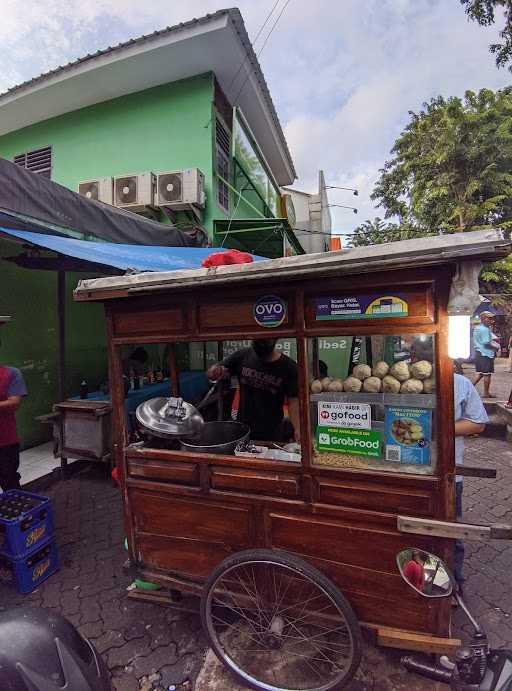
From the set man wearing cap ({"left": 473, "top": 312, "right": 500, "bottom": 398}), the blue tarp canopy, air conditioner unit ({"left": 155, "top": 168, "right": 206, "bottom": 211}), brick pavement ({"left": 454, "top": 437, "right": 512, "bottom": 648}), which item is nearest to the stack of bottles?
the blue tarp canopy

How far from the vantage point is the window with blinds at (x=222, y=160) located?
329 inches

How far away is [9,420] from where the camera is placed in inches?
133

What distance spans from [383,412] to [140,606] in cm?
241

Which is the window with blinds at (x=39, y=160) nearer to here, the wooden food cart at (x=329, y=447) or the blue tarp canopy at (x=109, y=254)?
the blue tarp canopy at (x=109, y=254)

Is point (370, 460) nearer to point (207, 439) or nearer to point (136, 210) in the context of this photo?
point (207, 439)

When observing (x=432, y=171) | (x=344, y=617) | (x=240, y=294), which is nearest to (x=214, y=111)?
(x=240, y=294)

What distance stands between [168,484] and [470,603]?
2461mm

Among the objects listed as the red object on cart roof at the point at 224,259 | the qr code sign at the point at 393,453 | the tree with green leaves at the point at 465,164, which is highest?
the tree with green leaves at the point at 465,164

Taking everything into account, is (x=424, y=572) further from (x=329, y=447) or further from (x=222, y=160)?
(x=222, y=160)

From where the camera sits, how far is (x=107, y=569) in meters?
3.07

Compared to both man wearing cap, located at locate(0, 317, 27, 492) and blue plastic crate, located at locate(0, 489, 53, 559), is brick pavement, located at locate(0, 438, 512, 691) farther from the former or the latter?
man wearing cap, located at locate(0, 317, 27, 492)

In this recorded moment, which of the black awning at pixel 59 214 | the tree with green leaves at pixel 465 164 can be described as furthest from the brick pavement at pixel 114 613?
the tree with green leaves at pixel 465 164

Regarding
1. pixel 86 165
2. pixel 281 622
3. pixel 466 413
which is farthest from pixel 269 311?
pixel 86 165

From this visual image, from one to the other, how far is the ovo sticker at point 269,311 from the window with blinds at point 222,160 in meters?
7.25
